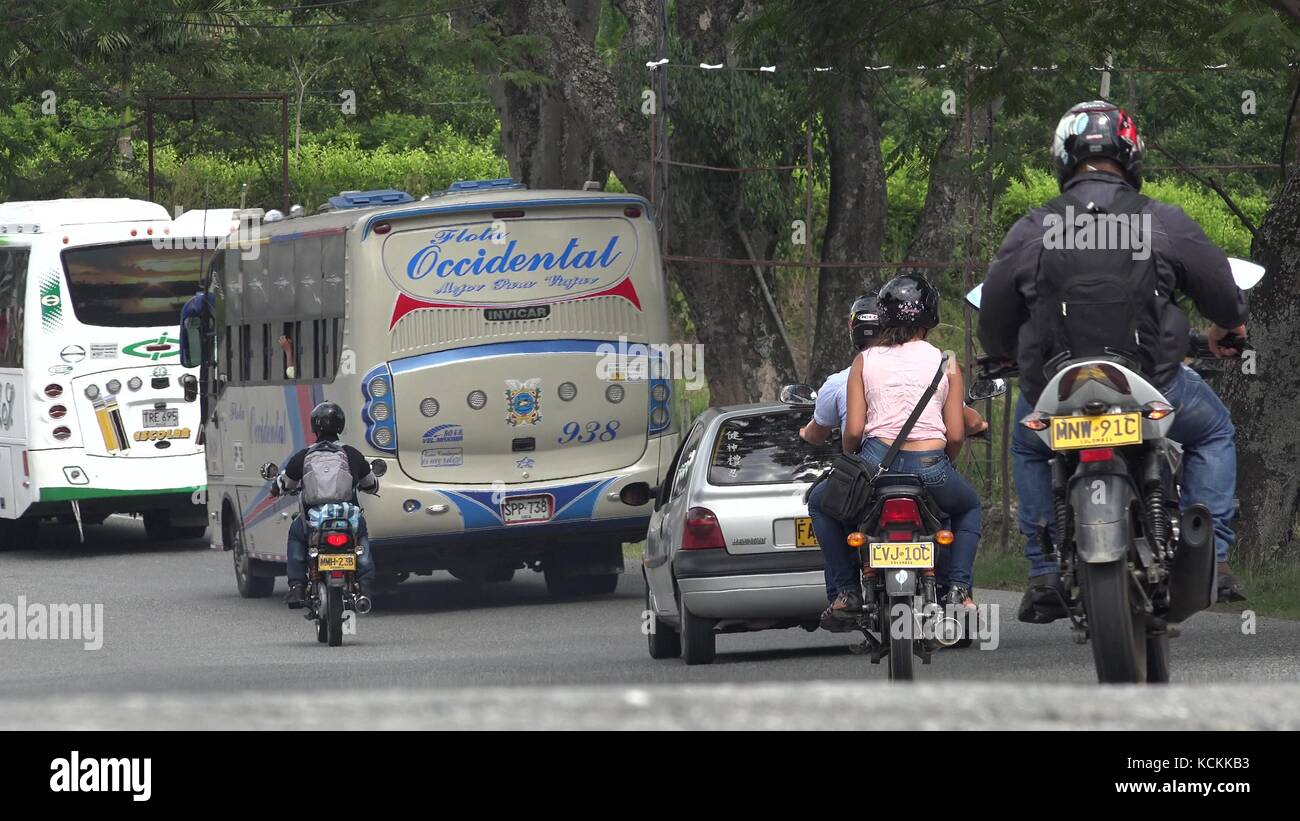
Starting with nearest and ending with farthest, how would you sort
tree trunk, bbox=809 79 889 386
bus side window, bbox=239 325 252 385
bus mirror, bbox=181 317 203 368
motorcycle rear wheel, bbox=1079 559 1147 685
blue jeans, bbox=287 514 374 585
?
motorcycle rear wheel, bbox=1079 559 1147 685
blue jeans, bbox=287 514 374 585
bus side window, bbox=239 325 252 385
bus mirror, bbox=181 317 203 368
tree trunk, bbox=809 79 889 386

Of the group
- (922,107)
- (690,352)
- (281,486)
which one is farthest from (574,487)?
(922,107)

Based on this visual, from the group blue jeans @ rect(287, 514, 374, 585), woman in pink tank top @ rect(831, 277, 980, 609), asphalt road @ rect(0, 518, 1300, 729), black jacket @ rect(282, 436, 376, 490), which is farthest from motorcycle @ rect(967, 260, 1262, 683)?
black jacket @ rect(282, 436, 376, 490)

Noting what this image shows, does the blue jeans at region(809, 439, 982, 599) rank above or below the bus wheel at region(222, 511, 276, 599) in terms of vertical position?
above

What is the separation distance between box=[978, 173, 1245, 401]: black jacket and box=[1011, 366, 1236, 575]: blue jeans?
12cm

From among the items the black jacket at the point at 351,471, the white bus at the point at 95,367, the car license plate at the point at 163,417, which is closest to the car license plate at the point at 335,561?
the black jacket at the point at 351,471

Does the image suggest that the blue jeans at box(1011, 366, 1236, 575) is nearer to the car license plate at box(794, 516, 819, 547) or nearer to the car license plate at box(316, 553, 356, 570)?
the car license plate at box(794, 516, 819, 547)

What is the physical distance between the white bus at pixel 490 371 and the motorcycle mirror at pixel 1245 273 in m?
9.41

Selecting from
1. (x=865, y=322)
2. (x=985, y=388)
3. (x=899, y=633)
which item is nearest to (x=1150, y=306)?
(x=985, y=388)

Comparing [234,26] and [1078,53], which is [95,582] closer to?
[234,26]

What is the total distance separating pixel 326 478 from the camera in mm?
14414

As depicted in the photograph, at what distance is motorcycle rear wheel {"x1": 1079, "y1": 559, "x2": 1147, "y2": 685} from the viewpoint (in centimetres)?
654

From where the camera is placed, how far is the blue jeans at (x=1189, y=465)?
728cm

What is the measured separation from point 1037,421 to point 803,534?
473cm
